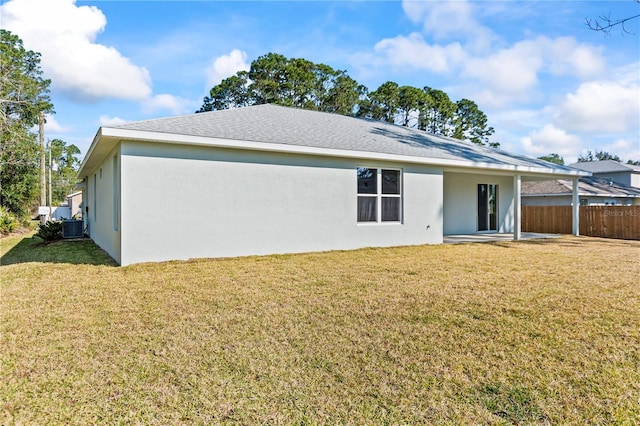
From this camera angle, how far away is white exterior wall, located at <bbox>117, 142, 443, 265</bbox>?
7965 mm

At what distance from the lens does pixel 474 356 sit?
347 cm

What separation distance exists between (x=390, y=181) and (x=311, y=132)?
2.74m

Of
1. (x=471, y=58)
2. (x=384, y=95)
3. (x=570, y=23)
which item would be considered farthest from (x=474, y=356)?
(x=384, y=95)

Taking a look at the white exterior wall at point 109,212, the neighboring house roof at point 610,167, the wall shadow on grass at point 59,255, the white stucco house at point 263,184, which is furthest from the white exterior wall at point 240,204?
the neighboring house roof at point 610,167

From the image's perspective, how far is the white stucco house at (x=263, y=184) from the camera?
8.02m

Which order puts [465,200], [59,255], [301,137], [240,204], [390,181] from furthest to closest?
1. [465,200]
2. [390,181]
3. [301,137]
4. [59,255]
5. [240,204]

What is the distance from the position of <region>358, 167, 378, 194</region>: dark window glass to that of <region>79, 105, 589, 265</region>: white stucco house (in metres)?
0.03

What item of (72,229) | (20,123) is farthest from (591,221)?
(20,123)

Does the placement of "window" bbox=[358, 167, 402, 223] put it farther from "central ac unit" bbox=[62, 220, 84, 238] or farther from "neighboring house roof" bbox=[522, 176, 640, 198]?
Answer: "neighboring house roof" bbox=[522, 176, 640, 198]

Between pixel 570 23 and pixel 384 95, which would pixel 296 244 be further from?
pixel 384 95

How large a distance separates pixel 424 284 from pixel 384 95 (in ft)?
97.4

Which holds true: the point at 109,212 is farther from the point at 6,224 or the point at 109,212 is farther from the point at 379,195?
the point at 6,224

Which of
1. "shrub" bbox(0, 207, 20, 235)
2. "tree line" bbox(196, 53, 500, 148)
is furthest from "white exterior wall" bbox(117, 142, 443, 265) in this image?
"tree line" bbox(196, 53, 500, 148)

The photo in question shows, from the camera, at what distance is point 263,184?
9.28m
